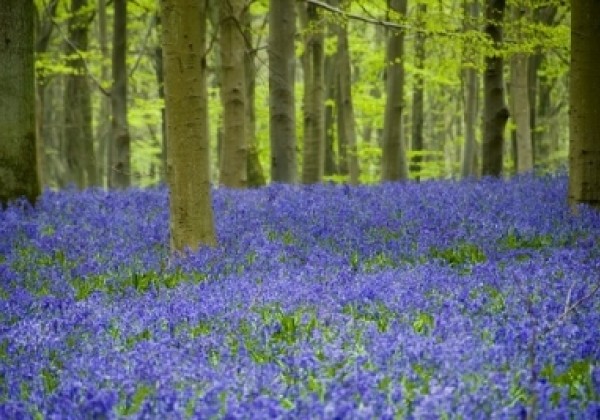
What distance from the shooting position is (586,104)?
10617mm

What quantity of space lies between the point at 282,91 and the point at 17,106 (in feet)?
20.5

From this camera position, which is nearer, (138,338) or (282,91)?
(138,338)

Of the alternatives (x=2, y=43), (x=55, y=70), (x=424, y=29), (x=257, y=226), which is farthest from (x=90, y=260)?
(x=55, y=70)

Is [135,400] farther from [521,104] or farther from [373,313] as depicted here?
[521,104]

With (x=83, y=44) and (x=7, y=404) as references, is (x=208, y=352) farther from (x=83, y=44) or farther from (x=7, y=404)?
(x=83, y=44)

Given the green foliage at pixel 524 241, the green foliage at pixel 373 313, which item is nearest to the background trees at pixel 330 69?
the green foliage at pixel 524 241

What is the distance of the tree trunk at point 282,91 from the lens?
17.2 metres

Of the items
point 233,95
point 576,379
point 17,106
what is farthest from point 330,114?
point 576,379

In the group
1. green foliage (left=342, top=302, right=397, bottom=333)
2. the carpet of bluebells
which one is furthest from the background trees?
green foliage (left=342, top=302, right=397, bottom=333)

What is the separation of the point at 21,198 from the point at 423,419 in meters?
10.1

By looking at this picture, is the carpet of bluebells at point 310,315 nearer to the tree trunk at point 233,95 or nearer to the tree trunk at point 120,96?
the tree trunk at point 233,95

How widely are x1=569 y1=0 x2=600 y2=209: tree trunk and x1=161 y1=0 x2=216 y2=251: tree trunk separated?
4906mm

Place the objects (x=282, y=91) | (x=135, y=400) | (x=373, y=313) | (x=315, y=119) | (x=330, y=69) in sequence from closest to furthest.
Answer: (x=135, y=400) < (x=373, y=313) < (x=282, y=91) < (x=315, y=119) < (x=330, y=69)

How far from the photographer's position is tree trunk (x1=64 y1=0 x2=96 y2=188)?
80.0 ft
